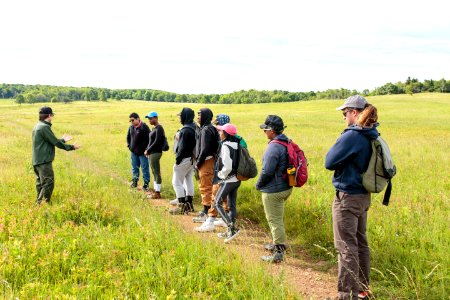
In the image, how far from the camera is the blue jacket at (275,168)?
542 centimetres

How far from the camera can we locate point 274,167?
5.43 metres

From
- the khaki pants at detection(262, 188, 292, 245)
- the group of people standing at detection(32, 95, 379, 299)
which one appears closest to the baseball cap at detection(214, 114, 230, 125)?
the group of people standing at detection(32, 95, 379, 299)

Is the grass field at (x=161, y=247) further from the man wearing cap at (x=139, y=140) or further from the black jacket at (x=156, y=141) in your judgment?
the man wearing cap at (x=139, y=140)

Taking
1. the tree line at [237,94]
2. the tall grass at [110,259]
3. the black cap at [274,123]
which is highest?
the tree line at [237,94]

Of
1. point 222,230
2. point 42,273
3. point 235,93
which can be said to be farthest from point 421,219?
point 235,93

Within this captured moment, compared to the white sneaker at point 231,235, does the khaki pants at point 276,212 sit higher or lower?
higher

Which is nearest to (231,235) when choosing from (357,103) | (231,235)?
(231,235)

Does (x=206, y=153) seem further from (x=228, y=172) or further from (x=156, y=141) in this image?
(x=156, y=141)

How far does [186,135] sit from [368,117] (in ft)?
16.4

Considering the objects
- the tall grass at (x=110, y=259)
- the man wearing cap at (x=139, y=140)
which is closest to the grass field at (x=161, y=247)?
the tall grass at (x=110, y=259)

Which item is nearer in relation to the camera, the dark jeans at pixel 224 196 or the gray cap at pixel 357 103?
the gray cap at pixel 357 103

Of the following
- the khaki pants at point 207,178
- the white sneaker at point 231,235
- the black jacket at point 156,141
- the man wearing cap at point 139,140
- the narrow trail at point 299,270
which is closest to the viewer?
the narrow trail at point 299,270

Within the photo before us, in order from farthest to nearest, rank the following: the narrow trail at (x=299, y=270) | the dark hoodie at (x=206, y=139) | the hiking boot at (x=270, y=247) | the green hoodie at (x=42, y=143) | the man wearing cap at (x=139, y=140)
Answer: the man wearing cap at (x=139, y=140), the dark hoodie at (x=206, y=139), the green hoodie at (x=42, y=143), the hiking boot at (x=270, y=247), the narrow trail at (x=299, y=270)

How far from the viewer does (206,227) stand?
23.7 ft
